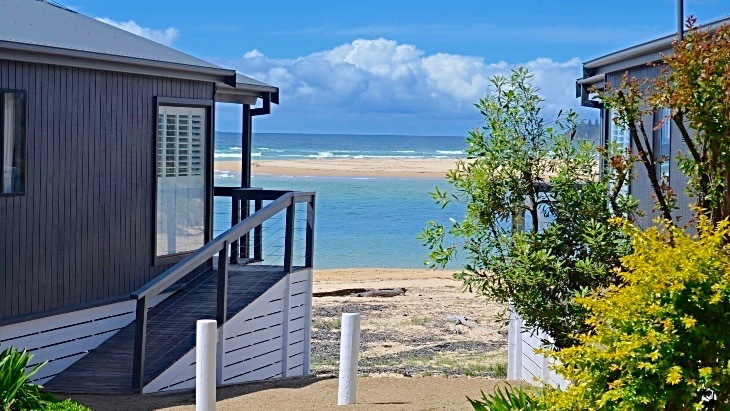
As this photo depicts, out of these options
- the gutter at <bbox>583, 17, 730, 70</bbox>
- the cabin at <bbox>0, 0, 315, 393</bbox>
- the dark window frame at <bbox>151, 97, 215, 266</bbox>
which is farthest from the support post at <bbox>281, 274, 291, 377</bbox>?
the gutter at <bbox>583, 17, 730, 70</bbox>

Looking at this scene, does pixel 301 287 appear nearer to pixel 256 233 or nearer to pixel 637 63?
pixel 256 233

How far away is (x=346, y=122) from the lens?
110m

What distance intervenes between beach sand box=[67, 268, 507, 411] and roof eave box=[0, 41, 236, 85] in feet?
11.0

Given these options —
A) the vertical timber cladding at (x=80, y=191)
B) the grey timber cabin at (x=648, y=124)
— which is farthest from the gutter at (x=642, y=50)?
the vertical timber cladding at (x=80, y=191)

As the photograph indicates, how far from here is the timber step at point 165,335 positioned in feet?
34.9

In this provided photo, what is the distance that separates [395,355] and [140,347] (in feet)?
24.5

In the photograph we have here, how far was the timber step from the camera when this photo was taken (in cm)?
1062

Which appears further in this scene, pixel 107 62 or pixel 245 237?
pixel 245 237

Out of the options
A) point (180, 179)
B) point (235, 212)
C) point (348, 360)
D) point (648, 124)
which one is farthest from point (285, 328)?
point (648, 124)

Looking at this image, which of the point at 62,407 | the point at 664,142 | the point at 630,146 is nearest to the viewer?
the point at 62,407

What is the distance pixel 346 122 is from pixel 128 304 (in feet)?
321

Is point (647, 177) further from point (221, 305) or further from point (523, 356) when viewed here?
point (221, 305)

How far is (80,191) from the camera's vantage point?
11.6 m

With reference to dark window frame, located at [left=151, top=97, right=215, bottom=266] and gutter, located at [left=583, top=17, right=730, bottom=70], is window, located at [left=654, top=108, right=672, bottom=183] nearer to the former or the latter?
gutter, located at [left=583, top=17, right=730, bottom=70]
